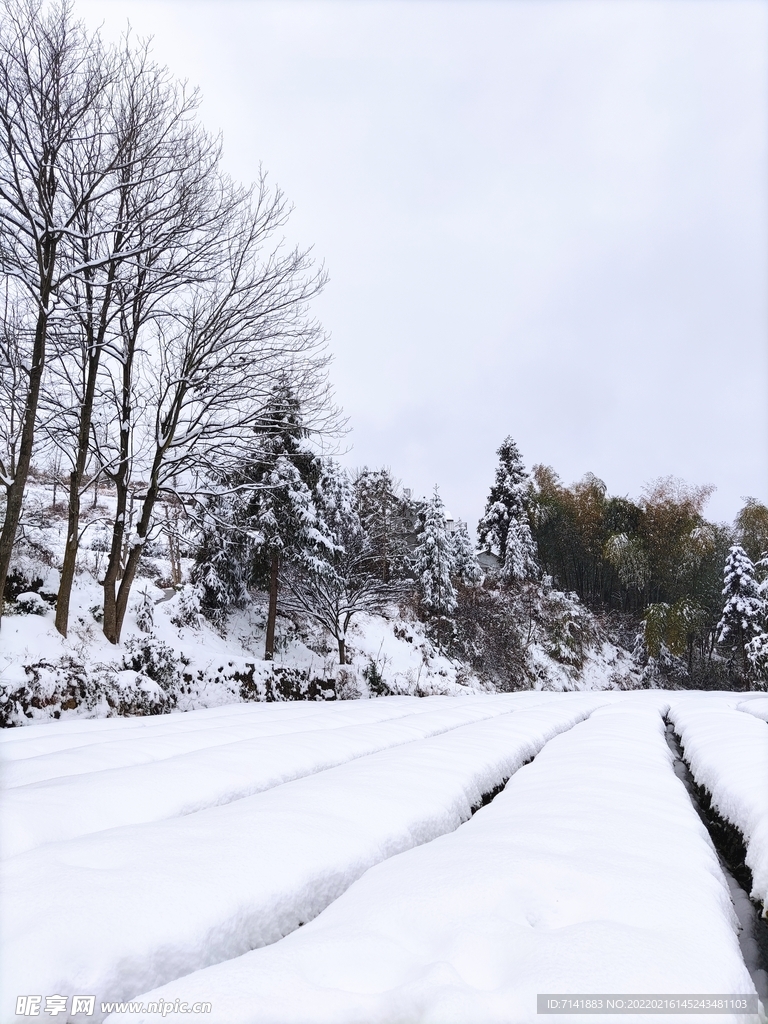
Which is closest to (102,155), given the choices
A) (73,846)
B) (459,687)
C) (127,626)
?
(127,626)

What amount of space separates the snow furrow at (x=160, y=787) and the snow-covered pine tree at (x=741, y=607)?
21310mm

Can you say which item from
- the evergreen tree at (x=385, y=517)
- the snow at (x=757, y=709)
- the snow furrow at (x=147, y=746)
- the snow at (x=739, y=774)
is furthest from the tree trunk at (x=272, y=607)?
the snow at (x=757, y=709)

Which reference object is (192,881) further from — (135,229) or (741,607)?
(741,607)

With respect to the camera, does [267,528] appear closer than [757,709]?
No

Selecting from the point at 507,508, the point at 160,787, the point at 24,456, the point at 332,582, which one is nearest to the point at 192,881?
the point at 160,787

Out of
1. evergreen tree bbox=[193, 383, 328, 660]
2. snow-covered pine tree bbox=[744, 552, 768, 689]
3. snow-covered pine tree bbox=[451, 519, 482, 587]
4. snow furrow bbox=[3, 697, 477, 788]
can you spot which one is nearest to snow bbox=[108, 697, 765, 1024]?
snow furrow bbox=[3, 697, 477, 788]

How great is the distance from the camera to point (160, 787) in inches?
130

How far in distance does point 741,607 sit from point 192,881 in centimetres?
2429

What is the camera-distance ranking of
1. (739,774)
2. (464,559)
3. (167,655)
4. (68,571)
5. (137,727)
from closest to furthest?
(739,774), (137,727), (68,571), (167,655), (464,559)

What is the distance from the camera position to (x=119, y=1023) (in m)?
1.31

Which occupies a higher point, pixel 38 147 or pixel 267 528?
pixel 38 147

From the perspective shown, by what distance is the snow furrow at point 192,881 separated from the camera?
1575 mm

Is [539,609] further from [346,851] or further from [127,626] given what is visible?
[346,851]

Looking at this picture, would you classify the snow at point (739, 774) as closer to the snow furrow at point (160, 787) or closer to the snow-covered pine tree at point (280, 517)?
the snow furrow at point (160, 787)
